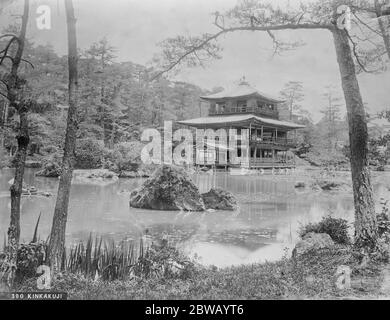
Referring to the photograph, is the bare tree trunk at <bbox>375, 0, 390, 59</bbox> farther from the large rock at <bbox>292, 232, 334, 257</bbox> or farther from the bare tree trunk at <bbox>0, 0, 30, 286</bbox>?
the bare tree trunk at <bbox>0, 0, 30, 286</bbox>

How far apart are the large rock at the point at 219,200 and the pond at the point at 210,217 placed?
0.27 metres

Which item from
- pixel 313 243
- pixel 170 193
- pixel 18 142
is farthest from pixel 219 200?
pixel 18 142

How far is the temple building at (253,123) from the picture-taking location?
10453 mm

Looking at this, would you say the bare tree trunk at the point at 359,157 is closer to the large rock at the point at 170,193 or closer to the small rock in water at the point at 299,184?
the large rock at the point at 170,193

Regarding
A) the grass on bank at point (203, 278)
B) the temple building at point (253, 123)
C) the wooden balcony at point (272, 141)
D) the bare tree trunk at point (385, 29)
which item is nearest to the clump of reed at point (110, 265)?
the grass on bank at point (203, 278)

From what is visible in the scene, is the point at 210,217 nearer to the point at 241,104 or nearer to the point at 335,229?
the point at 335,229

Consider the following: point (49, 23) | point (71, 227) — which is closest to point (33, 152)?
point (71, 227)

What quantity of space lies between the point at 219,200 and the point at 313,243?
5.38m

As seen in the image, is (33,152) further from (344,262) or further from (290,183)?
(290,183)

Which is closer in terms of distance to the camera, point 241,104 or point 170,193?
point 170,193

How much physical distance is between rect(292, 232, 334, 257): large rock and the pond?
513 millimetres

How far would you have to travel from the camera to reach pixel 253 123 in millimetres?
16250

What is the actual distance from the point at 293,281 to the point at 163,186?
6541 millimetres

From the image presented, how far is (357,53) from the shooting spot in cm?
656
